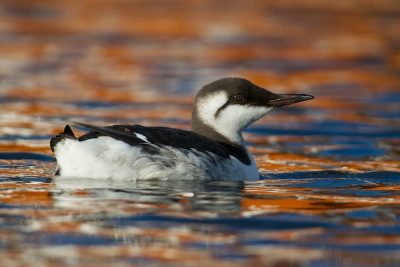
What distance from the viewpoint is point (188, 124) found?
12.8m

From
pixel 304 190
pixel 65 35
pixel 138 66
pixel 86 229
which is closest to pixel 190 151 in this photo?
pixel 304 190

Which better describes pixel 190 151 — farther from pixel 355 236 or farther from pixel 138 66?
pixel 138 66

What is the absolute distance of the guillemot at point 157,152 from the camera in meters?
7.64

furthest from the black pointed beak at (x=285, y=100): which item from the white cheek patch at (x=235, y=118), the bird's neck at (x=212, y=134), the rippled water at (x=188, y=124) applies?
the rippled water at (x=188, y=124)

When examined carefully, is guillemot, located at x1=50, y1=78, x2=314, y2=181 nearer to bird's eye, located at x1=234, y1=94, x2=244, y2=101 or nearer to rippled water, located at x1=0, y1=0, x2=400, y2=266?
bird's eye, located at x1=234, y1=94, x2=244, y2=101

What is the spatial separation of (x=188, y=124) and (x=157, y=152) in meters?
5.02

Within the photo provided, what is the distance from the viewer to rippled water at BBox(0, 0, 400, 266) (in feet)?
20.3

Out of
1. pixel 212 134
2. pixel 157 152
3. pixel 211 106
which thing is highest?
pixel 211 106

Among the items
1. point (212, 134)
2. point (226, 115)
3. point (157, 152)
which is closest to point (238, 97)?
point (226, 115)

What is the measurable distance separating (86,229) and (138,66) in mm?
12760

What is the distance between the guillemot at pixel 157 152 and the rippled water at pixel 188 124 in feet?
0.44

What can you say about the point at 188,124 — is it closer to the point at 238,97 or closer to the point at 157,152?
the point at 238,97

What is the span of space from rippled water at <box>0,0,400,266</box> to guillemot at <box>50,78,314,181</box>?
133 millimetres

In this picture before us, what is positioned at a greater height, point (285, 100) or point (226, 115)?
point (285, 100)
